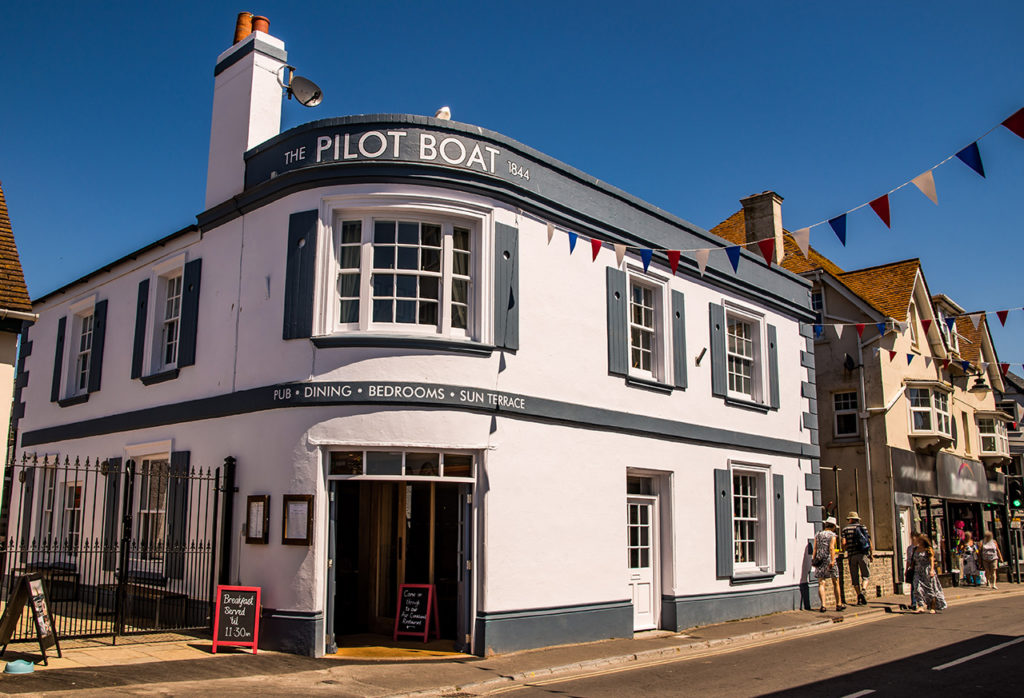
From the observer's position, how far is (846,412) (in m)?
24.4

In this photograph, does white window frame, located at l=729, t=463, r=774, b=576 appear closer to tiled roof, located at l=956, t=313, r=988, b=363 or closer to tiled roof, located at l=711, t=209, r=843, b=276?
tiled roof, located at l=711, t=209, r=843, b=276

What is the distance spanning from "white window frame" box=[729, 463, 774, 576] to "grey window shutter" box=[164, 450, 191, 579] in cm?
946

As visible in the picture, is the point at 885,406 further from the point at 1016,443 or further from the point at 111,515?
the point at 111,515

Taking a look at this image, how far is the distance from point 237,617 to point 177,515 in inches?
112

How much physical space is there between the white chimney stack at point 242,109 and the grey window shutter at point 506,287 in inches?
165

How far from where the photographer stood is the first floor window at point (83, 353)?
16.9 metres

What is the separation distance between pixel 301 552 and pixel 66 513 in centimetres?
787

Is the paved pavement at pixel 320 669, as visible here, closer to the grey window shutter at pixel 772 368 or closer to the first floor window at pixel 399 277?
the first floor window at pixel 399 277

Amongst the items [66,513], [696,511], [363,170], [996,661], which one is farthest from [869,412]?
[66,513]

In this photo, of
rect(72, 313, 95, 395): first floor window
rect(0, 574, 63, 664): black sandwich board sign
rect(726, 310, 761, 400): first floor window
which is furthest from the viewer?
rect(726, 310, 761, 400): first floor window

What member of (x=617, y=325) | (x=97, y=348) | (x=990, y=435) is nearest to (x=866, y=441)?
(x=990, y=435)

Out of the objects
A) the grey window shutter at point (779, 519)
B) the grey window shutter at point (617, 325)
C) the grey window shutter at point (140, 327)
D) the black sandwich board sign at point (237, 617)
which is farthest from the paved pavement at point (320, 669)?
the grey window shutter at point (140, 327)

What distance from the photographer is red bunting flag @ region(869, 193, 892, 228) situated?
1152 cm

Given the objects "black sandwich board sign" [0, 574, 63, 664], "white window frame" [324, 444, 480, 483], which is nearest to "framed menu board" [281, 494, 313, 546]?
"white window frame" [324, 444, 480, 483]
